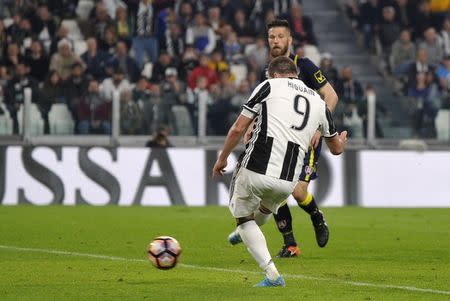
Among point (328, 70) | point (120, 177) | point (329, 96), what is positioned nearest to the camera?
point (329, 96)

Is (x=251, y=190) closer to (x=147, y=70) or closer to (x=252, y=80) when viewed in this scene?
(x=252, y=80)

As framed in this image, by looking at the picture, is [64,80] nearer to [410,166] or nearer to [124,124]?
[124,124]

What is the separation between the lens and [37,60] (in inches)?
939

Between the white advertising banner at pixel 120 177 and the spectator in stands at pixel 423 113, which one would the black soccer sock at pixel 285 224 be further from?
the spectator in stands at pixel 423 113

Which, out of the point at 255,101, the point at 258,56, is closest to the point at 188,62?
the point at 258,56

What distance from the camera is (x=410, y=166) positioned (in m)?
22.3

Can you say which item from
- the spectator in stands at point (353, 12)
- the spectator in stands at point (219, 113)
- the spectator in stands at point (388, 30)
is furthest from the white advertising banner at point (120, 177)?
the spectator in stands at point (353, 12)

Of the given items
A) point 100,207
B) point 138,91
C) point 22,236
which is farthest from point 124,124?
point 22,236

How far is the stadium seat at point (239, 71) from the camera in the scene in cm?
2455

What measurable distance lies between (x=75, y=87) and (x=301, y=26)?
232 inches

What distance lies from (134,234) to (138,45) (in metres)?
10.1

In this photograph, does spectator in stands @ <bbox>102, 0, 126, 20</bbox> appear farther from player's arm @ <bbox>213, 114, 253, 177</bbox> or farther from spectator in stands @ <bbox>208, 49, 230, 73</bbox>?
player's arm @ <bbox>213, 114, 253, 177</bbox>

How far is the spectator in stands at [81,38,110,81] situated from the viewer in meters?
23.9

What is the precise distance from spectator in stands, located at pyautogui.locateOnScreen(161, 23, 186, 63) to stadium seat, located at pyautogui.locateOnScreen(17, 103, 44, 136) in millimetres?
3769
